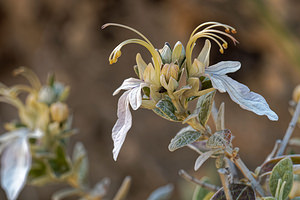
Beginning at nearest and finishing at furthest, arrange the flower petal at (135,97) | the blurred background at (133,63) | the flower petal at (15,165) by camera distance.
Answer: the flower petal at (135,97)
the flower petal at (15,165)
the blurred background at (133,63)

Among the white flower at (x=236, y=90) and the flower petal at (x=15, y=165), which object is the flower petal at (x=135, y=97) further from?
the flower petal at (x=15, y=165)

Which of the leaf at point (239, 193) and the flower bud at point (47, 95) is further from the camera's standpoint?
the flower bud at point (47, 95)

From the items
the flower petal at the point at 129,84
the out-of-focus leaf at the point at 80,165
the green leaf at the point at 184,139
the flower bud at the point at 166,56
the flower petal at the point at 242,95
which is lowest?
the out-of-focus leaf at the point at 80,165

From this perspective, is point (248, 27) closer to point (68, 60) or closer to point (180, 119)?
point (68, 60)

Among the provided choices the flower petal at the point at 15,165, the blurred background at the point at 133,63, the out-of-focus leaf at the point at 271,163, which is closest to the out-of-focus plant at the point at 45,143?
the flower petal at the point at 15,165

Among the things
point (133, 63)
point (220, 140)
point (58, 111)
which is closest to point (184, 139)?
point (220, 140)

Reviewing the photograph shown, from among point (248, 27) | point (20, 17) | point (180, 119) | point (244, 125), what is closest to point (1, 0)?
point (20, 17)

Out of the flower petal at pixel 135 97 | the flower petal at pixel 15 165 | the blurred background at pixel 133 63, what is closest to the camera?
the flower petal at pixel 135 97
